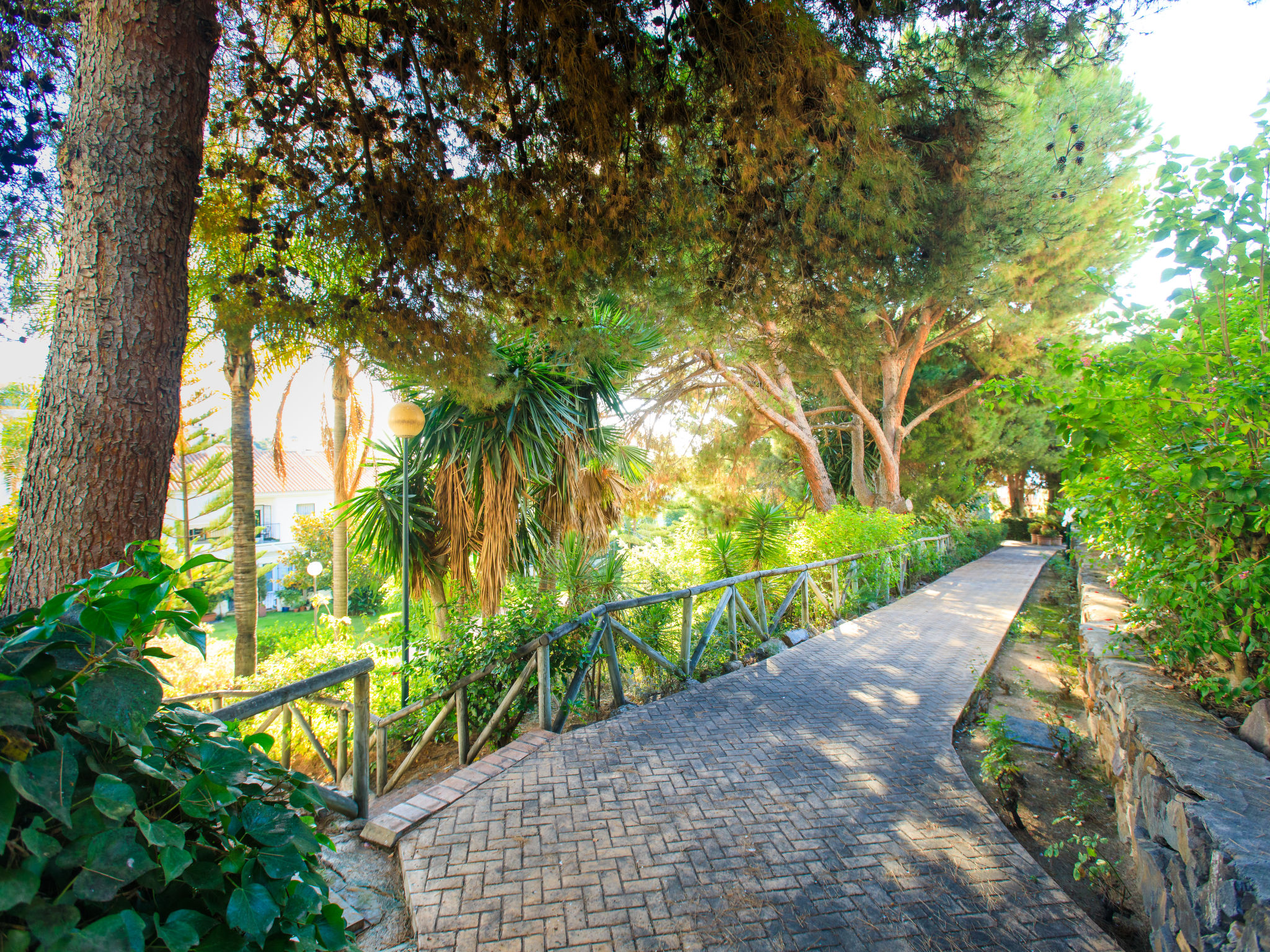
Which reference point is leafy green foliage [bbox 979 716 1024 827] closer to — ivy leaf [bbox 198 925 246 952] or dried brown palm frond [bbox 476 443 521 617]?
ivy leaf [bbox 198 925 246 952]

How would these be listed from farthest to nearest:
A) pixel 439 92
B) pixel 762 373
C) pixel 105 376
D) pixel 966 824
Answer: pixel 762 373, pixel 439 92, pixel 966 824, pixel 105 376

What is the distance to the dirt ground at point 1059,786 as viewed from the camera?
2.47 meters

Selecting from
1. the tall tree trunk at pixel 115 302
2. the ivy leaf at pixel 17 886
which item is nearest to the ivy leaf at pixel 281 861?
the ivy leaf at pixel 17 886

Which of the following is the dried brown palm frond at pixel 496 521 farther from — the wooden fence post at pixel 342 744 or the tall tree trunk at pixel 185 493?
the tall tree trunk at pixel 185 493

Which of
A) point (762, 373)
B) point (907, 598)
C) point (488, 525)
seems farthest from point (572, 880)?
point (762, 373)

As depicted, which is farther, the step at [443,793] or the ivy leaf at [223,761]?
the step at [443,793]

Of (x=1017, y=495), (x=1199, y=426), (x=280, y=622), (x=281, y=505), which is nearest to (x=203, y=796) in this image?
(x=1199, y=426)

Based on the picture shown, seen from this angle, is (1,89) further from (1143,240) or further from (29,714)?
(1143,240)

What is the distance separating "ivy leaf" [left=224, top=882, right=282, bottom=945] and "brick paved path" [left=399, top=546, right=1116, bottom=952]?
1501 mm

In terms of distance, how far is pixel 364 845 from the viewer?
282cm

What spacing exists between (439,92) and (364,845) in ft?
12.6

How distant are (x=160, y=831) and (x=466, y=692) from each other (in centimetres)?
360

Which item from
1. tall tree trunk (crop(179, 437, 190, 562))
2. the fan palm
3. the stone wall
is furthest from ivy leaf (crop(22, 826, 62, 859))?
tall tree trunk (crop(179, 437, 190, 562))

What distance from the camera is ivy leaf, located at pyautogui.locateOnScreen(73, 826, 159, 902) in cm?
83
